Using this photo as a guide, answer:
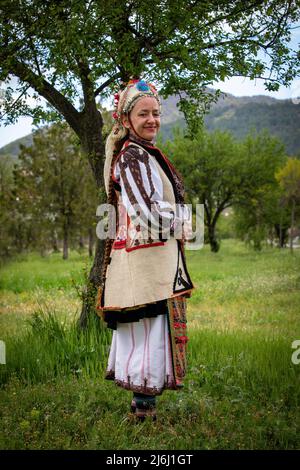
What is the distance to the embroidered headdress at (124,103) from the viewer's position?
338cm

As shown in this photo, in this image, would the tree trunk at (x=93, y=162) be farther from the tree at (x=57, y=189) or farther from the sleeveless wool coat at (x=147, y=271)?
the tree at (x=57, y=189)

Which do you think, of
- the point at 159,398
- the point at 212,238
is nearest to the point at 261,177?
the point at 212,238

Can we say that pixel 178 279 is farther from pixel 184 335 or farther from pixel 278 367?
pixel 278 367

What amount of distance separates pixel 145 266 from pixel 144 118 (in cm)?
109

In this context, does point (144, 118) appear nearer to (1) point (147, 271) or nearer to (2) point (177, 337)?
(1) point (147, 271)

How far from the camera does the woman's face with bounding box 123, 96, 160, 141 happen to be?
333cm

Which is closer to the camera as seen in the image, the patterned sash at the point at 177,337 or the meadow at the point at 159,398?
the patterned sash at the point at 177,337

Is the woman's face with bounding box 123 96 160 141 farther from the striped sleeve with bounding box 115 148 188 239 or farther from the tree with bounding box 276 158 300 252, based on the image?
the tree with bounding box 276 158 300 252

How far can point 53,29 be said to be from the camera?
15.9 ft

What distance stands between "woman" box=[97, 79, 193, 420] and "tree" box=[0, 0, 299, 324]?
1641mm

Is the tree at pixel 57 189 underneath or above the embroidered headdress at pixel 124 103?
above

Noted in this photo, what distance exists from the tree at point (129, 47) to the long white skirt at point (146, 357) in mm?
2446

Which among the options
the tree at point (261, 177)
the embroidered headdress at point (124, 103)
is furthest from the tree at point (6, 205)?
the embroidered headdress at point (124, 103)

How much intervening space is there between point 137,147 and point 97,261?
286cm
